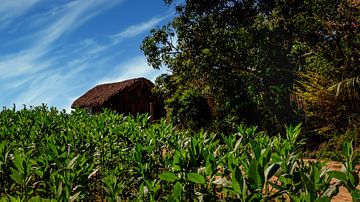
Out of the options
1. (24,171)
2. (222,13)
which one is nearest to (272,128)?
(222,13)

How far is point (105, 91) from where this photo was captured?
35.3 metres

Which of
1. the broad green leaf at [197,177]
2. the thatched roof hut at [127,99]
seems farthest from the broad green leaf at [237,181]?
the thatched roof hut at [127,99]

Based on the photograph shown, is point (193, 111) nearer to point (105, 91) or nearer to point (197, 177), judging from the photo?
point (197, 177)

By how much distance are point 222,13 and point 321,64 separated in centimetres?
611

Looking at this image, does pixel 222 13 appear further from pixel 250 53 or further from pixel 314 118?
pixel 314 118

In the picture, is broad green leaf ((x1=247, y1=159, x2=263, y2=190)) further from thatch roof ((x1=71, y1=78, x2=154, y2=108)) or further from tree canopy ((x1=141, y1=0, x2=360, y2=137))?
thatch roof ((x1=71, y1=78, x2=154, y2=108))

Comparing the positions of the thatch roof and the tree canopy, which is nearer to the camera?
the tree canopy

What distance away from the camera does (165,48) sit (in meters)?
19.2

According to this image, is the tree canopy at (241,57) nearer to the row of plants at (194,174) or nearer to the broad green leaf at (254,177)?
the row of plants at (194,174)

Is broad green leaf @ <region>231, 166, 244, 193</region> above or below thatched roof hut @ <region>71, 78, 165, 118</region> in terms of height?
below

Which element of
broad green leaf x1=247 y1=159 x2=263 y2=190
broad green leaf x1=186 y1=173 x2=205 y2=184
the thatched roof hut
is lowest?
broad green leaf x1=247 y1=159 x2=263 y2=190

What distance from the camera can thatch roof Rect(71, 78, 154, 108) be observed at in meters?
33.5

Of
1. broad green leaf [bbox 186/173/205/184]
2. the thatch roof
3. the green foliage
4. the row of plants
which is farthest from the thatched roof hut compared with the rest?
broad green leaf [bbox 186/173/205/184]

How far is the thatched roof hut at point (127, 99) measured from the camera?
A: 3347 centimetres
